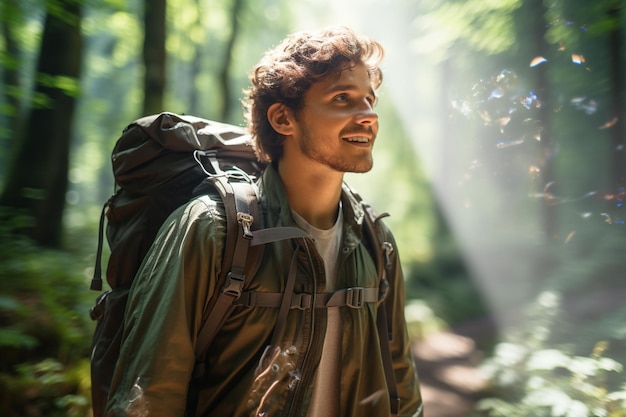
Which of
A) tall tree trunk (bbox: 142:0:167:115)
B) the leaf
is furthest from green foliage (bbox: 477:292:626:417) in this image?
tall tree trunk (bbox: 142:0:167:115)

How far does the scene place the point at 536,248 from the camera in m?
8.77

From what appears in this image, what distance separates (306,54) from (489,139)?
6.24 m

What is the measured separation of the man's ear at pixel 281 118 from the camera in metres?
2.67

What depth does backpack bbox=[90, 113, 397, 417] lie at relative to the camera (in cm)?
209

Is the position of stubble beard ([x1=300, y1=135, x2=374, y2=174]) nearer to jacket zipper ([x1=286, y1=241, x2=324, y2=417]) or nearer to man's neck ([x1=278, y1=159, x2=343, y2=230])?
man's neck ([x1=278, y1=159, x2=343, y2=230])

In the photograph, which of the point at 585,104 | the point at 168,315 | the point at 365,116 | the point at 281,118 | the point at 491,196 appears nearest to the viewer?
the point at 168,315

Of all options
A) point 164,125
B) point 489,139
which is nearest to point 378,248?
point 164,125

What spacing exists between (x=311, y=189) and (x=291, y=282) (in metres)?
0.67

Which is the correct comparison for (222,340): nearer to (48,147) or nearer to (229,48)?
(48,147)

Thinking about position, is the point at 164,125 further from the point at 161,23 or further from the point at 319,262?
the point at 161,23

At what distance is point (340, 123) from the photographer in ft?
8.14

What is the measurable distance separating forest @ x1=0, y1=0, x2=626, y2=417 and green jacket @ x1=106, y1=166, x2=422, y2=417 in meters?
1.78

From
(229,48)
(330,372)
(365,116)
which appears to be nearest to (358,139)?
(365,116)

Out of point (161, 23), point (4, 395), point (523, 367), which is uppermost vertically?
point (161, 23)
